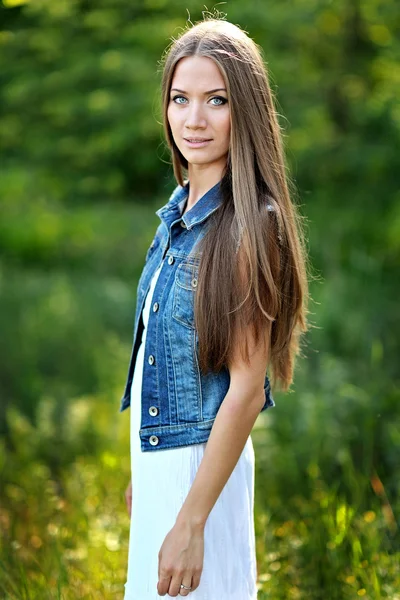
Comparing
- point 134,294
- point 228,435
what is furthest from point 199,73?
point 134,294

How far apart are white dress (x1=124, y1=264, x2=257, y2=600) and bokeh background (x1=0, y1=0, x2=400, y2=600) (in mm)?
712

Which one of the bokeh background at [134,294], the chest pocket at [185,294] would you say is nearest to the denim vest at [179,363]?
the chest pocket at [185,294]

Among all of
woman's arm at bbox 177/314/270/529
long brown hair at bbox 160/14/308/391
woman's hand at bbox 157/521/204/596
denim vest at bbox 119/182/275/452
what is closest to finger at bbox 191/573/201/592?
woman's hand at bbox 157/521/204/596

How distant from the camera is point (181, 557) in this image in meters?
1.80

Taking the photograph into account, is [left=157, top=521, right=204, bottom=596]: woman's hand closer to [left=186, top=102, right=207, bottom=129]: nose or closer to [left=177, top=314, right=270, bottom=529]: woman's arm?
[left=177, top=314, right=270, bottom=529]: woman's arm

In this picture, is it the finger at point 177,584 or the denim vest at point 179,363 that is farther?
the denim vest at point 179,363

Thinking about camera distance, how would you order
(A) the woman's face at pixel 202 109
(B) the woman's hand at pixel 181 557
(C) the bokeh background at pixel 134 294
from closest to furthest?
(B) the woman's hand at pixel 181 557, (A) the woman's face at pixel 202 109, (C) the bokeh background at pixel 134 294

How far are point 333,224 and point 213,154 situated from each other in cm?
475

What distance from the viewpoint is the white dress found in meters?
1.91

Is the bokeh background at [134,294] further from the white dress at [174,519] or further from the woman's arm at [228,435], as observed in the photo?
the woman's arm at [228,435]

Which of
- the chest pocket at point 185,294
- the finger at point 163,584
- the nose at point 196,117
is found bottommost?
the finger at point 163,584

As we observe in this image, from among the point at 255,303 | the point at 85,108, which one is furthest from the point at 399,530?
the point at 85,108

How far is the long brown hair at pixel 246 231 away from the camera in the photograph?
5.99 ft

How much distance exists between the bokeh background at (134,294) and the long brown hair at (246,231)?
2.74ft
